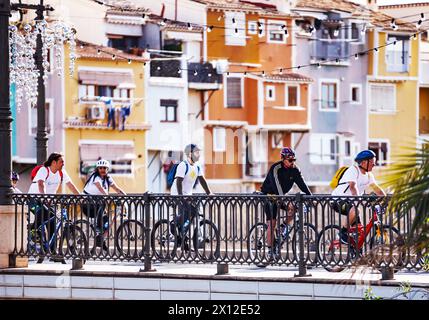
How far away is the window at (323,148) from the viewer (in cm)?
8675

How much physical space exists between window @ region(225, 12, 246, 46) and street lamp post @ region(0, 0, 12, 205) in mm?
58530

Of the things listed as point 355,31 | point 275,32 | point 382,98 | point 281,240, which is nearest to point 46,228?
point 281,240

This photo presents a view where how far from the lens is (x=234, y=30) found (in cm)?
8219

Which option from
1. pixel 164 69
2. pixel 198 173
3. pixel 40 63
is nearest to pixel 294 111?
pixel 164 69

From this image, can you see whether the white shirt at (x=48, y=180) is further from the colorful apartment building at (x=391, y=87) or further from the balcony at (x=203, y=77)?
the colorful apartment building at (x=391, y=87)

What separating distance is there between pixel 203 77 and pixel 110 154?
6508 millimetres

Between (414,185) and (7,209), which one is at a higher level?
(414,185)

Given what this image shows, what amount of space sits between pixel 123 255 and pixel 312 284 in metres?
3.19

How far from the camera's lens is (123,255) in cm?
2262

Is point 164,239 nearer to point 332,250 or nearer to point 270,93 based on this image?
point 332,250

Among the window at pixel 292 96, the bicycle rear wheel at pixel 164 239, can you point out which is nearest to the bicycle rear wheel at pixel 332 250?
the bicycle rear wheel at pixel 164 239

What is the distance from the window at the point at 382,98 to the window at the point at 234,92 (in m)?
9.62

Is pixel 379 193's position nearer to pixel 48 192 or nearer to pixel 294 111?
pixel 48 192

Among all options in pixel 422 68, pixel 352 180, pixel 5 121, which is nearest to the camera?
pixel 352 180
